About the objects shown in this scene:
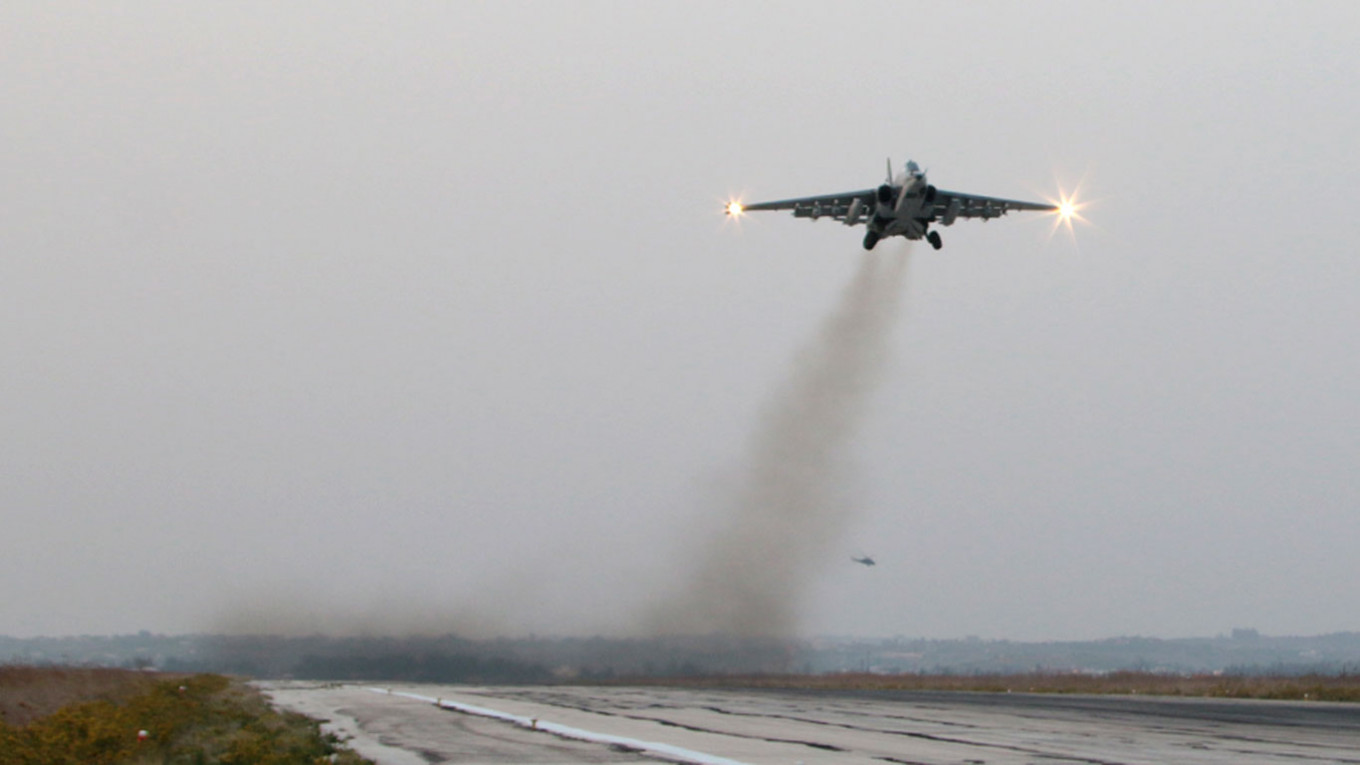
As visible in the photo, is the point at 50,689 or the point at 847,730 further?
the point at 50,689

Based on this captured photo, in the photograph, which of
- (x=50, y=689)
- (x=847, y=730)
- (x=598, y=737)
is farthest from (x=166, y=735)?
(x=50, y=689)

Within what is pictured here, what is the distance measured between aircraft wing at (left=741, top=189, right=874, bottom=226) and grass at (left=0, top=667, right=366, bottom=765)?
31.7m

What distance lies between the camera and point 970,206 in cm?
5562

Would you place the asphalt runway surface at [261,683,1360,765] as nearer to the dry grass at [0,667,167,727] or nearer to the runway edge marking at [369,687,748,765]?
the runway edge marking at [369,687,748,765]

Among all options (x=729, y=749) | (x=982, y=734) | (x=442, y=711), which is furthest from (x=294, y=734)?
(x=982, y=734)

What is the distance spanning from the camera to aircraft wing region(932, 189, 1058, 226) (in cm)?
5381

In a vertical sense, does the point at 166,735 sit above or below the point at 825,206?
below

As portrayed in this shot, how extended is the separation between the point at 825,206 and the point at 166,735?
129 ft

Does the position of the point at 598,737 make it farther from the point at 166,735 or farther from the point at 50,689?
the point at 50,689

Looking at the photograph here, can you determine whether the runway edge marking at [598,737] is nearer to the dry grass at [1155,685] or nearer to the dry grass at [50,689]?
the dry grass at [50,689]

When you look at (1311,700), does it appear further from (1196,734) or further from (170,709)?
(170,709)

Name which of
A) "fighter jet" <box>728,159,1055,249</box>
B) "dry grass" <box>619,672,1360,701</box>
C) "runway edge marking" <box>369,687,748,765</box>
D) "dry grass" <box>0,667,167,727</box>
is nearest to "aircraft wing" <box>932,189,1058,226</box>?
"fighter jet" <box>728,159,1055,249</box>

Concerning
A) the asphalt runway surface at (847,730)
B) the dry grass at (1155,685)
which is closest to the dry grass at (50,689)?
the asphalt runway surface at (847,730)

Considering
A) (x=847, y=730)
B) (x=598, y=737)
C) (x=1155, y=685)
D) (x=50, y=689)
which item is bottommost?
(x=598, y=737)
